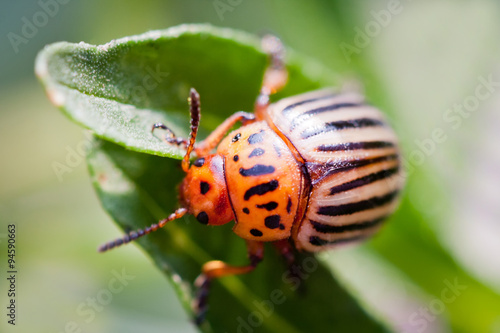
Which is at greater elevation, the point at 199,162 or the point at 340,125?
the point at 340,125

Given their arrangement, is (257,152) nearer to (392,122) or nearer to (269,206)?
(269,206)

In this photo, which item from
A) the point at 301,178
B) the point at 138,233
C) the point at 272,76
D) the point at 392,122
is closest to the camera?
the point at 138,233

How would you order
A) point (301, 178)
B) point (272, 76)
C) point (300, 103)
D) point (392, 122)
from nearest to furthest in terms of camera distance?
point (301, 178) < point (300, 103) < point (272, 76) < point (392, 122)

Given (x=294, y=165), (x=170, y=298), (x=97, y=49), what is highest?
(x=97, y=49)

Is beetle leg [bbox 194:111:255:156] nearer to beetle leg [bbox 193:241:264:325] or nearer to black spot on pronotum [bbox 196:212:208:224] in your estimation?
black spot on pronotum [bbox 196:212:208:224]

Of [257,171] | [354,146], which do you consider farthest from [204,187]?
[354,146]

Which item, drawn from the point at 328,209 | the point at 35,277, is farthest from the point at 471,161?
the point at 35,277

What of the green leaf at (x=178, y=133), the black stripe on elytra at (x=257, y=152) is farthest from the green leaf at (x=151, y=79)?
the black stripe on elytra at (x=257, y=152)

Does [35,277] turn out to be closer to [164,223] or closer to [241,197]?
[164,223]
